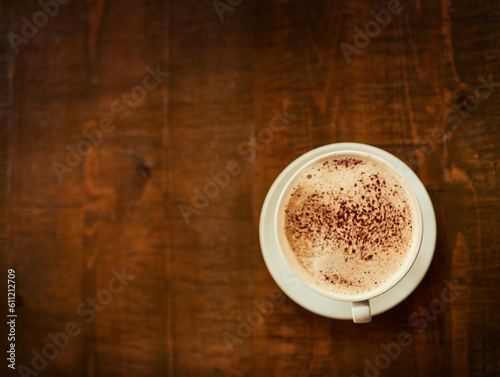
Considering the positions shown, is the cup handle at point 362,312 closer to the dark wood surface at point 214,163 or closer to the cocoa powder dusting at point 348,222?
the cocoa powder dusting at point 348,222

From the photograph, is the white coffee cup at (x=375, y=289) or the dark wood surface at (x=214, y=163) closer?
the white coffee cup at (x=375, y=289)

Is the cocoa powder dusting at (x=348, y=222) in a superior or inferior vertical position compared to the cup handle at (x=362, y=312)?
superior

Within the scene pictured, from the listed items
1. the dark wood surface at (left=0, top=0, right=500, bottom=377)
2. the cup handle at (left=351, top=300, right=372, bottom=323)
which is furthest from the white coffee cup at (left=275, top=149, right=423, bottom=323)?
the dark wood surface at (left=0, top=0, right=500, bottom=377)

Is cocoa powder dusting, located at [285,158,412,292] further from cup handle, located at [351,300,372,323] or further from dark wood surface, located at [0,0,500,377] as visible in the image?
dark wood surface, located at [0,0,500,377]

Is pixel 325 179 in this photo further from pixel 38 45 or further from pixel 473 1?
pixel 38 45

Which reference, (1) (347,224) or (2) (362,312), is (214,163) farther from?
(2) (362,312)

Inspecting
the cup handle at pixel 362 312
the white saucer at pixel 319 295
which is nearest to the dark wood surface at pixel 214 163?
the white saucer at pixel 319 295
